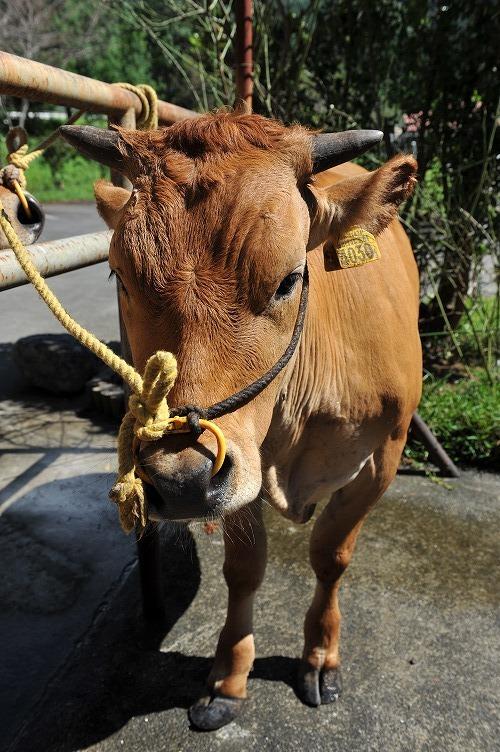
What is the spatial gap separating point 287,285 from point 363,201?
1.49 feet

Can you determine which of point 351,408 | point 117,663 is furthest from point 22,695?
point 351,408

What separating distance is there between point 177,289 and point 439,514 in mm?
2872

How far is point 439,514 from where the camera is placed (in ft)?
12.8

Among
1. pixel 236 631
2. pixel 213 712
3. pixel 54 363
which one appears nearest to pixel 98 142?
pixel 236 631

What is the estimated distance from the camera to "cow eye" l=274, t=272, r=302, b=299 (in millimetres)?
1745

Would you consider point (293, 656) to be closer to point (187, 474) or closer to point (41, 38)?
point (187, 474)

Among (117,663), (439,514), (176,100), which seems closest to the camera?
(117,663)

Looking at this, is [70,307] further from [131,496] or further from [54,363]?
[131,496]

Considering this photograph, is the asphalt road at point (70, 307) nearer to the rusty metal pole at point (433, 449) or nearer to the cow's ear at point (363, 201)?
the rusty metal pole at point (433, 449)

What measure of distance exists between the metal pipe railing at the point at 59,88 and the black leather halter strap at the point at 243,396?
3.53ft

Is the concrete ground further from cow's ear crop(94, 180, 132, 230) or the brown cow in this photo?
cow's ear crop(94, 180, 132, 230)

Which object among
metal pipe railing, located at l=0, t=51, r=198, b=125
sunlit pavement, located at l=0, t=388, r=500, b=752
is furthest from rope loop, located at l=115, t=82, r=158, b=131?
sunlit pavement, located at l=0, t=388, r=500, b=752

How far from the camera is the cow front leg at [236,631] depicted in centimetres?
245

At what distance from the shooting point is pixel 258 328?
1.69m
